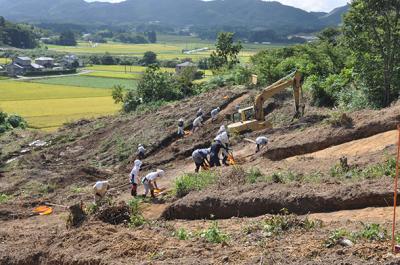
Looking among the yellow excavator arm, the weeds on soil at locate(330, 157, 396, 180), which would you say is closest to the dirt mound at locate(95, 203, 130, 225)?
the weeds on soil at locate(330, 157, 396, 180)

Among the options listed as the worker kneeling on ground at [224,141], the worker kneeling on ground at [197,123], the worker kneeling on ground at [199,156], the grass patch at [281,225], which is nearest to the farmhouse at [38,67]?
the worker kneeling on ground at [197,123]

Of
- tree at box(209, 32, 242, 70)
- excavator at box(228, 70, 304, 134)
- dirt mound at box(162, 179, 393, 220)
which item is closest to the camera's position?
dirt mound at box(162, 179, 393, 220)

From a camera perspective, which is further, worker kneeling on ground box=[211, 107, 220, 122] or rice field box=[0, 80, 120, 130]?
rice field box=[0, 80, 120, 130]

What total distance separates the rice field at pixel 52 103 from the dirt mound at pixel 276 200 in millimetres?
29293

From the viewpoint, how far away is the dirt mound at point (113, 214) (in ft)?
41.0

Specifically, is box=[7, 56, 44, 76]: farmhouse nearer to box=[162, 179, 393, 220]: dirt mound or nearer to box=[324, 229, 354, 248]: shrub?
box=[162, 179, 393, 220]: dirt mound

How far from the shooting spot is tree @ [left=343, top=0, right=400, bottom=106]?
22.2 metres

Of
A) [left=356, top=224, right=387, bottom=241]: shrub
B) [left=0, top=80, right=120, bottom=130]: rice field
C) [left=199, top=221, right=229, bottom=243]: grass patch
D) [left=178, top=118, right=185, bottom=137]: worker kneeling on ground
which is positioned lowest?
[left=0, top=80, right=120, bottom=130]: rice field

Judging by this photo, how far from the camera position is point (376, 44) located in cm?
2284

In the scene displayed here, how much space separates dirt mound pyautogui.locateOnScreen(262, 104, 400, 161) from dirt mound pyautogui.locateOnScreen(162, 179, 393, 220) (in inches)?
238

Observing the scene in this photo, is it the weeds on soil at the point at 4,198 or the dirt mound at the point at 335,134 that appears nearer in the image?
the dirt mound at the point at 335,134

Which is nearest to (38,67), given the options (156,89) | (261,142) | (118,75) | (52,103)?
(118,75)

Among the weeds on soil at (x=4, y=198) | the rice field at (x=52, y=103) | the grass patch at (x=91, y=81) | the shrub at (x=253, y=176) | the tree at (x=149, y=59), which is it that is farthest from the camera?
the tree at (x=149, y=59)

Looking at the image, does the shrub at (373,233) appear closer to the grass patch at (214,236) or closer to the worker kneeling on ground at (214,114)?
the grass patch at (214,236)
